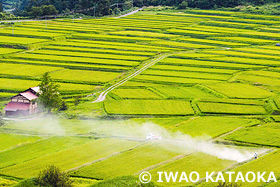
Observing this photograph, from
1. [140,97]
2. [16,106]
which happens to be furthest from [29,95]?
[140,97]

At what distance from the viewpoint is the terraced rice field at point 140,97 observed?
46469 millimetres

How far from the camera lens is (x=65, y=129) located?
56.3 m

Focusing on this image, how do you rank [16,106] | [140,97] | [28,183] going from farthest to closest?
[140,97]
[16,106]
[28,183]

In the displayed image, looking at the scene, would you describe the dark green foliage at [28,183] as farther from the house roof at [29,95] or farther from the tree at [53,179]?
the house roof at [29,95]

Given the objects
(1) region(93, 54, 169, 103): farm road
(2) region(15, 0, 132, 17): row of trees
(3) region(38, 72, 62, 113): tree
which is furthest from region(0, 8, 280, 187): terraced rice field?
(2) region(15, 0, 132, 17): row of trees

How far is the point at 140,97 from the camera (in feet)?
232

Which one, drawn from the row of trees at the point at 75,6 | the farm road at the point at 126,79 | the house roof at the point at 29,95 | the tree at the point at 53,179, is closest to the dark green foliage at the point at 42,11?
the row of trees at the point at 75,6

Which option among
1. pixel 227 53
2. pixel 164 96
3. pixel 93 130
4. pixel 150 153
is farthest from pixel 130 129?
pixel 227 53

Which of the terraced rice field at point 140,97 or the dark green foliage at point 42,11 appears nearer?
the terraced rice field at point 140,97

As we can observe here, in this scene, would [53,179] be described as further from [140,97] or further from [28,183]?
[140,97]

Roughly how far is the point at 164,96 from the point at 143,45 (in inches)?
1729

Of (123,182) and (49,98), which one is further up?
(49,98)

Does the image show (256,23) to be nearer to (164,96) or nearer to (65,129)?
(164,96)

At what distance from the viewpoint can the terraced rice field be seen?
1829 inches
